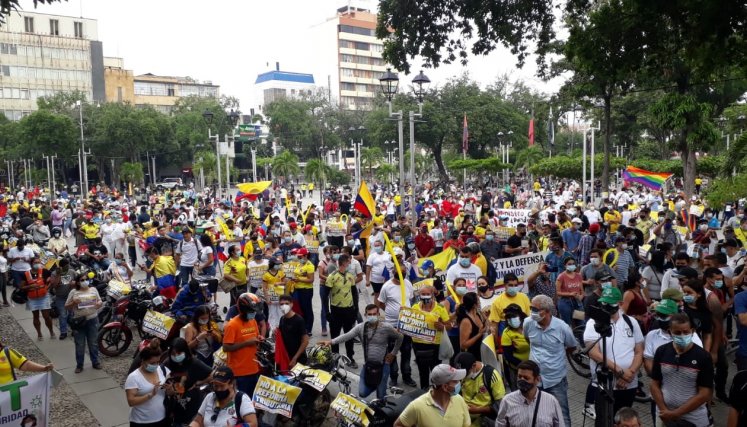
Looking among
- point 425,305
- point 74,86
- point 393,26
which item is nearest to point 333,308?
point 425,305

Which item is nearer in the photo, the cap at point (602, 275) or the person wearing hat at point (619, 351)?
the person wearing hat at point (619, 351)

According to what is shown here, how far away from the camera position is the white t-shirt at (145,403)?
6.20 metres

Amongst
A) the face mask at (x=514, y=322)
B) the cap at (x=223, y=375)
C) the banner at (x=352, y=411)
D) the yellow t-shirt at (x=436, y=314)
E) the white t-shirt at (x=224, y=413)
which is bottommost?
the banner at (x=352, y=411)

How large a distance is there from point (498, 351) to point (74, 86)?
90111 mm

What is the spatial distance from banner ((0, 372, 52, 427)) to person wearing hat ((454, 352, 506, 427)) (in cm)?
430

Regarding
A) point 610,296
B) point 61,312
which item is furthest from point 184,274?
point 610,296

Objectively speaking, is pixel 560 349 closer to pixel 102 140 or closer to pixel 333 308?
pixel 333 308

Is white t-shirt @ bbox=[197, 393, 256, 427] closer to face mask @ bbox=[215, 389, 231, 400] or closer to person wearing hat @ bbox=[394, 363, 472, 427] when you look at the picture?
face mask @ bbox=[215, 389, 231, 400]

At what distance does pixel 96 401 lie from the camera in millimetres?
9062

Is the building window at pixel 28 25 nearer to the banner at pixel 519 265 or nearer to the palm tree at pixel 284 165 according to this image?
the palm tree at pixel 284 165

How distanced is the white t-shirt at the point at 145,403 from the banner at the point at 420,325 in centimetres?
→ 297

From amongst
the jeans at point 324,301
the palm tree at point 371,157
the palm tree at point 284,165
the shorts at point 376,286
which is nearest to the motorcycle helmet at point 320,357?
the jeans at point 324,301

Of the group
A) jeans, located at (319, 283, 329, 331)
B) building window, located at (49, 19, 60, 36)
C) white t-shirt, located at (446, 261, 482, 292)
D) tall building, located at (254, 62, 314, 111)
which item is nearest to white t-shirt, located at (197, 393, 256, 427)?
white t-shirt, located at (446, 261, 482, 292)

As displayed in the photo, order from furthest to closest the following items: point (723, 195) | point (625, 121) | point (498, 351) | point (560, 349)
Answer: point (625, 121), point (723, 195), point (498, 351), point (560, 349)
